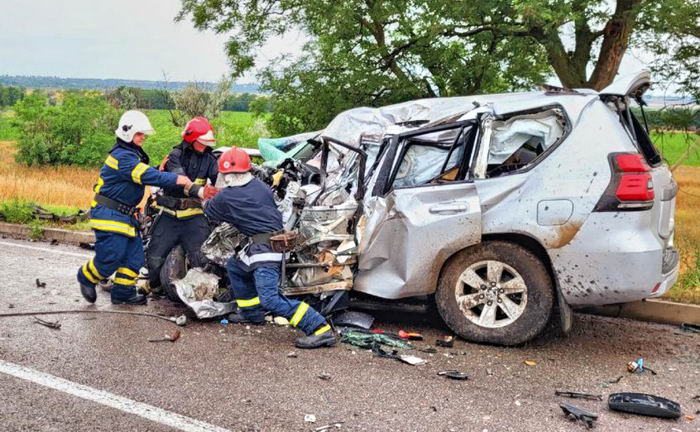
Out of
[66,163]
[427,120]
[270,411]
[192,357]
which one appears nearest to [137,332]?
[192,357]

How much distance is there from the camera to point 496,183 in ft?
17.5

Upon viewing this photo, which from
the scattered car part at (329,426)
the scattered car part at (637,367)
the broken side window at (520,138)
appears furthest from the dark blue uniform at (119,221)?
the scattered car part at (637,367)

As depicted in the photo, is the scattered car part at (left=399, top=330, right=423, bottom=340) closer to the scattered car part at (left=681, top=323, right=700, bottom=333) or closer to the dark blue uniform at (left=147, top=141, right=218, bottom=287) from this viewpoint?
the dark blue uniform at (left=147, top=141, right=218, bottom=287)

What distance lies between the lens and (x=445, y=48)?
12.7 m

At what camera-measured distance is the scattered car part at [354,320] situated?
19.2ft

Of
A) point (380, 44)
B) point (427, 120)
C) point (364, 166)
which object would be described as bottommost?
point (364, 166)

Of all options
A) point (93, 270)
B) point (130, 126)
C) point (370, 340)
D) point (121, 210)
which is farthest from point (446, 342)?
point (130, 126)

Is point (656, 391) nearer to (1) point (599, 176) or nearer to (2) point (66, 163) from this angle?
(1) point (599, 176)

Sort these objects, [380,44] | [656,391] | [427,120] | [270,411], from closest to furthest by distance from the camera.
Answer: [270,411] → [656,391] → [427,120] → [380,44]

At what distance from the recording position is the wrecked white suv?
16.4 ft

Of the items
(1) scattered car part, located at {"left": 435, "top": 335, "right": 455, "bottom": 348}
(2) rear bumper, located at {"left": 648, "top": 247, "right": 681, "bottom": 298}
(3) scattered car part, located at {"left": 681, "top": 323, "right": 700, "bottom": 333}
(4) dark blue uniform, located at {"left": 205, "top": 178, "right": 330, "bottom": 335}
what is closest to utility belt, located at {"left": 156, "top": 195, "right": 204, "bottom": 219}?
(4) dark blue uniform, located at {"left": 205, "top": 178, "right": 330, "bottom": 335}

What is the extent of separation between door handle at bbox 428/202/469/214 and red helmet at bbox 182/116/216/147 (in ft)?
7.78

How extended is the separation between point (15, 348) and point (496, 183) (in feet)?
11.9

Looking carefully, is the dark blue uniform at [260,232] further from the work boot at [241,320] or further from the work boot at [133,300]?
the work boot at [133,300]
